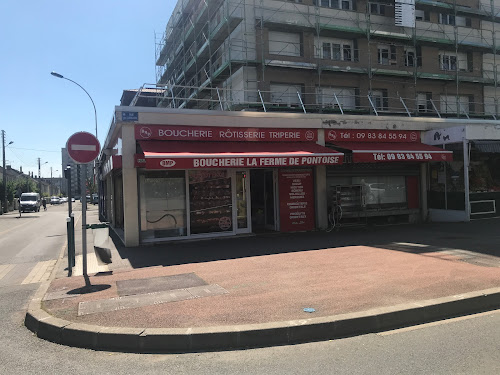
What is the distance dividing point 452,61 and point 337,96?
10.5 m

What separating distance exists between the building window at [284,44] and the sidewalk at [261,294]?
15.2 meters

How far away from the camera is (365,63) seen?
24266 millimetres

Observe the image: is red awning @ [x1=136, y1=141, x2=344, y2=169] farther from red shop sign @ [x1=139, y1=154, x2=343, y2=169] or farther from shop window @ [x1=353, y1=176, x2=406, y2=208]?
shop window @ [x1=353, y1=176, x2=406, y2=208]

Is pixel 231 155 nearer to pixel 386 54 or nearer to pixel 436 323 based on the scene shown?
pixel 436 323

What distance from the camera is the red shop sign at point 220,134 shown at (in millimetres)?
11555

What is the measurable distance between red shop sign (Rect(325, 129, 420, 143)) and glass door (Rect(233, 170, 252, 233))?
3.48 metres

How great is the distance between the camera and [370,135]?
14609mm

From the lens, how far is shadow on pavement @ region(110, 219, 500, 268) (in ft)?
31.2

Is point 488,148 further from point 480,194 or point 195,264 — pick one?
point 195,264

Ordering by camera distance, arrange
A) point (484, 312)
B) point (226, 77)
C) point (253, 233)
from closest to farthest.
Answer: point (484, 312)
point (253, 233)
point (226, 77)

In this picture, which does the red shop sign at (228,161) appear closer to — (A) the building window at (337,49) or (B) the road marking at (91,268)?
(B) the road marking at (91,268)

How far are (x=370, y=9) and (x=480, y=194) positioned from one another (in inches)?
599

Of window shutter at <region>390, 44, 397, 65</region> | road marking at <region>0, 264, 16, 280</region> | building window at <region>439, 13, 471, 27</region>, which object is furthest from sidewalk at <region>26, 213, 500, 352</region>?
building window at <region>439, 13, 471, 27</region>

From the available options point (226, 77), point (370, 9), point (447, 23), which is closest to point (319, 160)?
point (226, 77)
